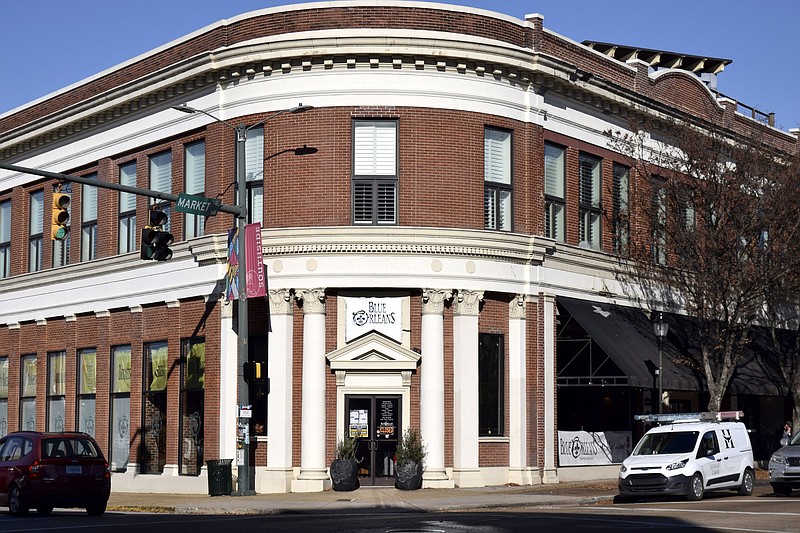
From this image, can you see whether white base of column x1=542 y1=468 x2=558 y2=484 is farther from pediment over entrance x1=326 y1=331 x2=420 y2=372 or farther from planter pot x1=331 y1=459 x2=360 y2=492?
planter pot x1=331 y1=459 x2=360 y2=492

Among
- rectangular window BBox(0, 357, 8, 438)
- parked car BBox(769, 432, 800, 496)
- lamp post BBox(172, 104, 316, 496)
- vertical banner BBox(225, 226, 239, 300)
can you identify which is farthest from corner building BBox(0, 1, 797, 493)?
rectangular window BBox(0, 357, 8, 438)

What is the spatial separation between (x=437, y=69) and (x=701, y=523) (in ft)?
58.1

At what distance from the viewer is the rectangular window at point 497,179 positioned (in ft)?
121

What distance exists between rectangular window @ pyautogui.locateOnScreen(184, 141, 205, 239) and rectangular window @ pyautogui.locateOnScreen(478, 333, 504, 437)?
925 centimetres

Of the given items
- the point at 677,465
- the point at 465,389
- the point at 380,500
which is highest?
the point at 465,389

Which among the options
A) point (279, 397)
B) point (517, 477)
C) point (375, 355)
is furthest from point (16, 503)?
point (517, 477)

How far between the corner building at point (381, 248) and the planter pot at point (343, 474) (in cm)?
69

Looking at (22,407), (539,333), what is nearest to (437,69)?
(539,333)

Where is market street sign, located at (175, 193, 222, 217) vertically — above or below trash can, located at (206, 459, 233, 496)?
above

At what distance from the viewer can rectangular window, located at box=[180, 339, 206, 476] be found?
38500 mm

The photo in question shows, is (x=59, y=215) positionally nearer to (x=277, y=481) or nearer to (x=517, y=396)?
(x=277, y=481)

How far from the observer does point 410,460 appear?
3431cm

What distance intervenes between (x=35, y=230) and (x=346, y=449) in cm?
1942

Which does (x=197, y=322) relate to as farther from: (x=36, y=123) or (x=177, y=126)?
(x=36, y=123)
